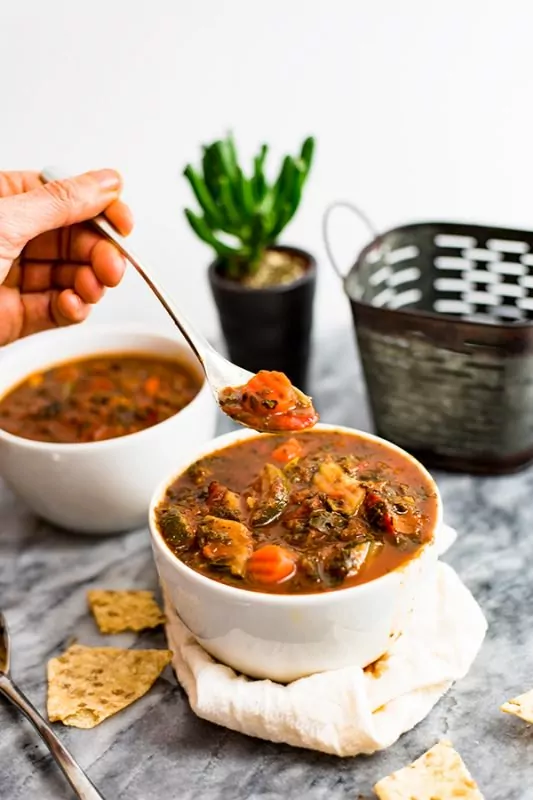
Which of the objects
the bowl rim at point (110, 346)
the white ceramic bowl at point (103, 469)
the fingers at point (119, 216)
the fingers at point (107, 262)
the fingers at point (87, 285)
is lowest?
the white ceramic bowl at point (103, 469)

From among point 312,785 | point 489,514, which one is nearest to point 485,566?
point 489,514

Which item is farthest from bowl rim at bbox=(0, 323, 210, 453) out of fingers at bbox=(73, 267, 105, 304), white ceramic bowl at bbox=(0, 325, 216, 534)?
fingers at bbox=(73, 267, 105, 304)

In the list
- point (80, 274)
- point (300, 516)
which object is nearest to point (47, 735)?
point (300, 516)

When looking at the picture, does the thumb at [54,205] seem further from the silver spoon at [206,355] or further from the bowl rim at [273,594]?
the bowl rim at [273,594]

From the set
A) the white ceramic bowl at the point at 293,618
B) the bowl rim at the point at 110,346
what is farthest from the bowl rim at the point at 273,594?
the bowl rim at the point at 110,346

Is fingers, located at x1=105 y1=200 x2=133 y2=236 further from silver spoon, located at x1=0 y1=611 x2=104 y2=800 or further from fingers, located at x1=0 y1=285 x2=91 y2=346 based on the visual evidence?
silver spoon, located at x1=0 y1=611 x2=104 y2=800

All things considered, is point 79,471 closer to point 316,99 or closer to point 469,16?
point 316,99

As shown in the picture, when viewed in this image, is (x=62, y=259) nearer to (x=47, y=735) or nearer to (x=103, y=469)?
(x=103, y=469)
